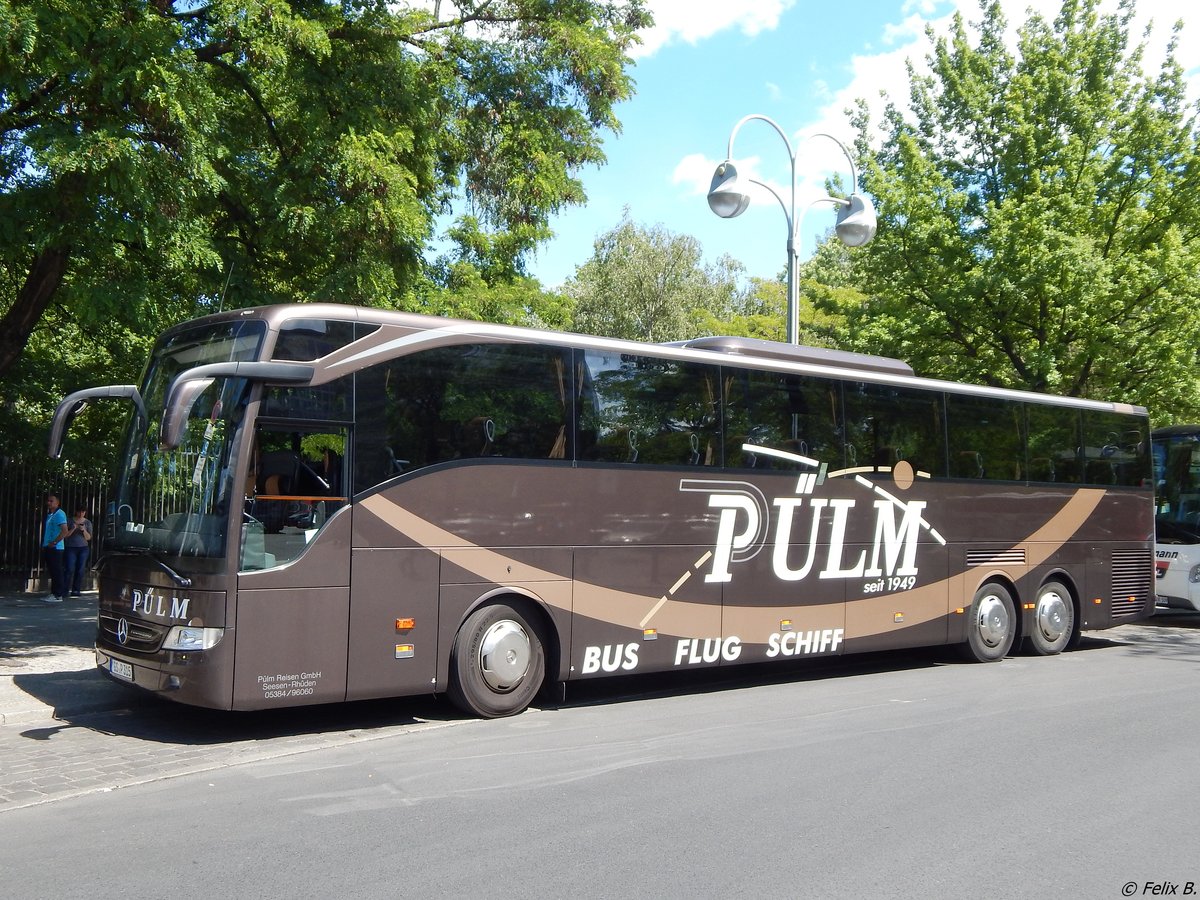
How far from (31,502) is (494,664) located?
13514 millimetres

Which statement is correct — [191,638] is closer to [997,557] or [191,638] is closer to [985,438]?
[985,438]

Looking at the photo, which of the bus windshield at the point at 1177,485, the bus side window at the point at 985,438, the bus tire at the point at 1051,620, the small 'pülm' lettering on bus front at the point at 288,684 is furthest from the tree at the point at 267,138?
the bus windshield at the point at 1177,485

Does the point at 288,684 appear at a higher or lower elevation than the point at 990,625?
higher

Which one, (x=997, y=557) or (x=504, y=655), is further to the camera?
(x=997, y=557)

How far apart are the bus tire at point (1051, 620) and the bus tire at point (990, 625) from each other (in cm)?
50

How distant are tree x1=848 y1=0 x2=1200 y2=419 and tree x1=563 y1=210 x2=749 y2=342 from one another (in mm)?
23432

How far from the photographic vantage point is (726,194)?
1477 centimetres

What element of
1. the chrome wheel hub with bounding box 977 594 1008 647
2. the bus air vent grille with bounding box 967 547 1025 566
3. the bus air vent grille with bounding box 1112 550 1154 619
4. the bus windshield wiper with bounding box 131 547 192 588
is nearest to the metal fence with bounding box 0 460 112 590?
the bus windshield wiper with bounding box 131 547 192 588

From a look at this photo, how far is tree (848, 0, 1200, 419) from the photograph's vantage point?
21672 mm

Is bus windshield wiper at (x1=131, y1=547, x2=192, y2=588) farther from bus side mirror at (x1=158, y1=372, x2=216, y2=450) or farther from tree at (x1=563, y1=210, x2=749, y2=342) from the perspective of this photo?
tree at (x1=563, y1=210, x2=749, y2=342)

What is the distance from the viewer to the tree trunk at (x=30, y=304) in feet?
41.8

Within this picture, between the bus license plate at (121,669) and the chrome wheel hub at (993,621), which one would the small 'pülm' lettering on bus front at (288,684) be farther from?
the chrome wheel hub at (993,621)

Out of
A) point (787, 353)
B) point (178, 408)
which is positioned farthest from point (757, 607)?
point (178, 408)

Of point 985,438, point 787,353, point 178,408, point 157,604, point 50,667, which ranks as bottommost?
point 50,667
